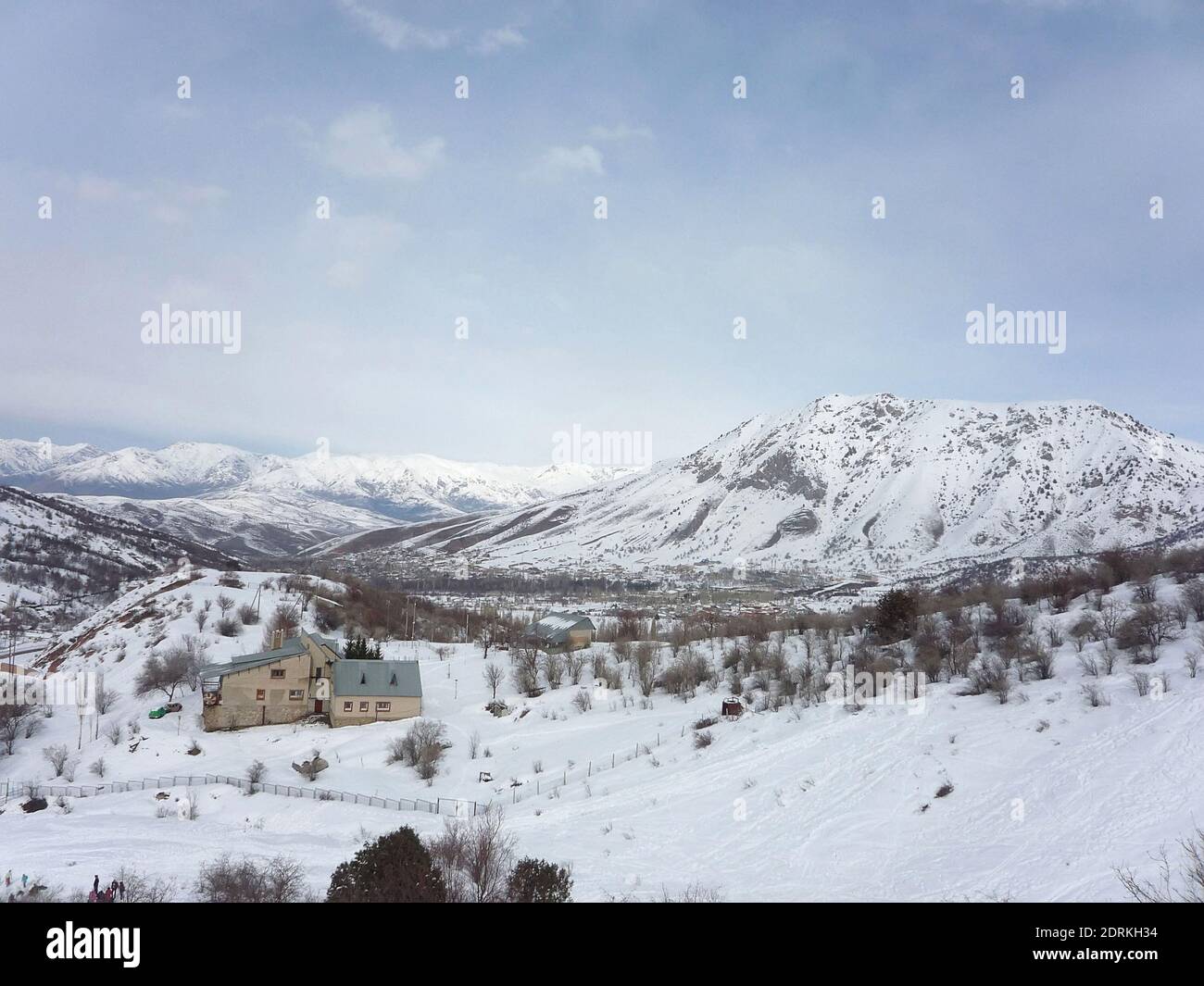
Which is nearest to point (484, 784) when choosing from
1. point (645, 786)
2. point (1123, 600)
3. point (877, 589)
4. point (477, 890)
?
point (645, 786)

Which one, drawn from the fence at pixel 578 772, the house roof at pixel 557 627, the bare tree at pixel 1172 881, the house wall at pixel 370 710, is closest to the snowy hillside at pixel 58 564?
the house roof at pixel 557 627

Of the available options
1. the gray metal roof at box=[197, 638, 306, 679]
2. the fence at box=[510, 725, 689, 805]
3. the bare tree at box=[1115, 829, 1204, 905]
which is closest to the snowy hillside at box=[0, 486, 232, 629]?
the gray metal roof at box=[197, 638, 306, 679]

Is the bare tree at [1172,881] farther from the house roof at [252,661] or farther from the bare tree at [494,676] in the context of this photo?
the house roof at [252,661]

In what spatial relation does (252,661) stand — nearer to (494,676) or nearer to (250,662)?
(250,662)

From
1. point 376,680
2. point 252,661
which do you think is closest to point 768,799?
point 376,680

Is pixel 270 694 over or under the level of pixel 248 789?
over
